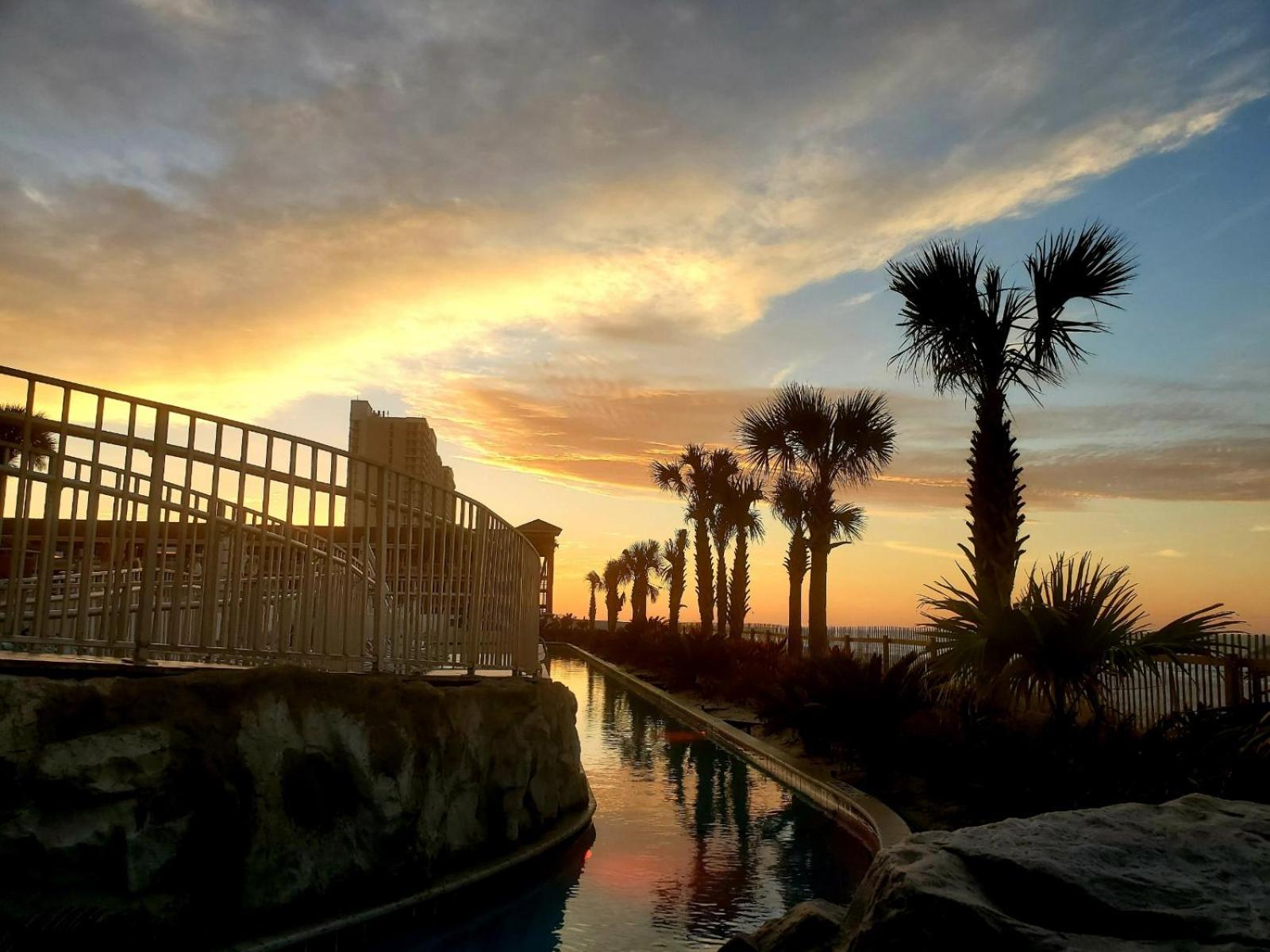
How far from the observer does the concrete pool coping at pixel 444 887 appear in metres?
5.35

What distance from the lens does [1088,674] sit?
29.3 ft

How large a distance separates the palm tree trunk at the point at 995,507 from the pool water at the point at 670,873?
422cm

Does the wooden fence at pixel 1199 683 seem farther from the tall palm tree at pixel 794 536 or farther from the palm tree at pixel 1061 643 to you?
the tall palm tree at pixel 794 536

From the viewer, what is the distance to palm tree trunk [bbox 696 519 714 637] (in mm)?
41875

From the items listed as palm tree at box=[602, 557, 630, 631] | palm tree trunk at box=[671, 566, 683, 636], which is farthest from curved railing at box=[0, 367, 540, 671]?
palm tree at box=[602, 557, 630, 631]

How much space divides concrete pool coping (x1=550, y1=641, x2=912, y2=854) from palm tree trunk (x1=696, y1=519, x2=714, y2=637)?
19.9m

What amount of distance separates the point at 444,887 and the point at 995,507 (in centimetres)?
956

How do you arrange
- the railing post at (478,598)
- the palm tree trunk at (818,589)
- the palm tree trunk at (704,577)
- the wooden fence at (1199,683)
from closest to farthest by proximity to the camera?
the railing post at (478,598)
the wooden fence at (1199,683)
the palm tree trunk at (818,589)
the palm tree trunk at (704,577)

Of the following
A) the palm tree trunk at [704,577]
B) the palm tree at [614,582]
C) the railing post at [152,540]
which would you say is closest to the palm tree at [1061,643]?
the railing post at [152,540]

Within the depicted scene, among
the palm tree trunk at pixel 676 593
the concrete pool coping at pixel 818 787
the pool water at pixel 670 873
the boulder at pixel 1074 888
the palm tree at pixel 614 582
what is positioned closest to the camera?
the boulder at pixel 1074 888

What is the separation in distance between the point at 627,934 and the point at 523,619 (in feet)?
13.2

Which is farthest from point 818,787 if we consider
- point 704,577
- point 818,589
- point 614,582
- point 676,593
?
point 614,582

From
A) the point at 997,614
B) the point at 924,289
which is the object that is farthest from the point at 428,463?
the point at 997,614

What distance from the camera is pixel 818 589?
26.1m
